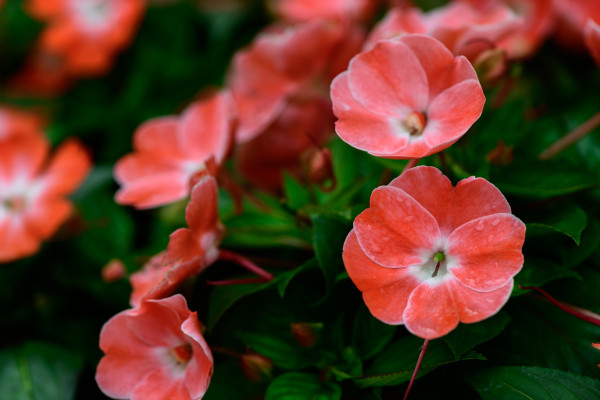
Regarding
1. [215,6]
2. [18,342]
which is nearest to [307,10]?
[215,6]

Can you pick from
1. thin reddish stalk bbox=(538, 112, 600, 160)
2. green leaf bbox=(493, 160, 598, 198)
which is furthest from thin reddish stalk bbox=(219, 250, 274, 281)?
thin reddish stalk bbox=(538, 112, 600, 160)

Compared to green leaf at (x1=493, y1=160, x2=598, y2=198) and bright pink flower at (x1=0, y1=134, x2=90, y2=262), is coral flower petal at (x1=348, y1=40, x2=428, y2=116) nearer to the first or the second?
green leaf at (x1=493, y1=160, x2=598, y2=198)

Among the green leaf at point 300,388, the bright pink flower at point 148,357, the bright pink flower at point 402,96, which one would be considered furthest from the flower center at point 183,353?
the bright pink flower at point 402,96

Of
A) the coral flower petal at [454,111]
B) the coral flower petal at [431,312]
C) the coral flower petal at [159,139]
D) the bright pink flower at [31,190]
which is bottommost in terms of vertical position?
the bright pink flower at [31,190]

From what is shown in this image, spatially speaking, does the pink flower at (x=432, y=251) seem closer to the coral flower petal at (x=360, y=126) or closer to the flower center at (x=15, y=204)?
the coral flower petal at (x=360, y=126)

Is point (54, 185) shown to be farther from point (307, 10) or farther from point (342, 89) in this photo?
point (307, 10)

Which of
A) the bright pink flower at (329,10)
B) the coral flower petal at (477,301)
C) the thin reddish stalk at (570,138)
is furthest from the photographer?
the bright pink flower at (329,10)
